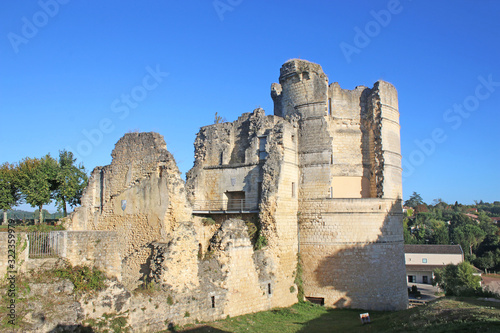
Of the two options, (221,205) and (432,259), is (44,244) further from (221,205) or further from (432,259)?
(432,259)

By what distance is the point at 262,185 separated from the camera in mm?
18625

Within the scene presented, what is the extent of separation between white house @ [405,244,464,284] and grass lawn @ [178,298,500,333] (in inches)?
1168

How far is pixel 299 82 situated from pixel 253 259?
976 centimetres

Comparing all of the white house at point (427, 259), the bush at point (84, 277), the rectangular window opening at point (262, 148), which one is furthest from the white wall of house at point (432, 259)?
the bush at point (84, 277)

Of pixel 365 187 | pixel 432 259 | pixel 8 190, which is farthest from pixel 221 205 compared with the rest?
pixel 432 259

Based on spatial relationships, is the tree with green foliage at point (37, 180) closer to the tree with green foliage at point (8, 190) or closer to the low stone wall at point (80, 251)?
the tree with green foliage at point (8, 190)

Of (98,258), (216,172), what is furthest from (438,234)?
(98,258)

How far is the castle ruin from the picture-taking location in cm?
1533

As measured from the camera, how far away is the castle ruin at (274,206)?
15.3 m

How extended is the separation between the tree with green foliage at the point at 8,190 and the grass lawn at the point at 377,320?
656 inches

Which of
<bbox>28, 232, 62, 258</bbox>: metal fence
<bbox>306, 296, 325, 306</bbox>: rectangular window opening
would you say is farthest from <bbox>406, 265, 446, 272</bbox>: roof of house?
<bbox>28, 232, 62, 258</bbox>: metal fence

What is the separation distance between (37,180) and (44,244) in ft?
47.4

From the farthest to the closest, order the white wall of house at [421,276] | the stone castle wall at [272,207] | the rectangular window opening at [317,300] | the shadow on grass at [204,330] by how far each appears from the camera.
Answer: the white wall of house at [421,276] → the rectangular window opening at [317,300] → the stone castle wall at [272,207] → the shadow on grass at [204,330]

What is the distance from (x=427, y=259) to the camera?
155ft
